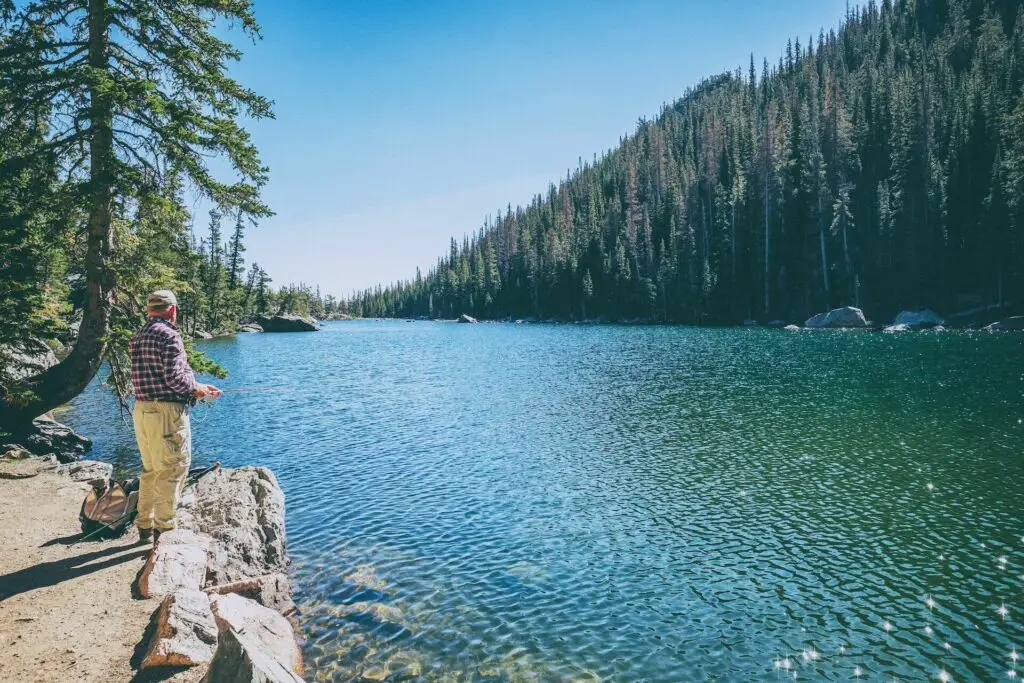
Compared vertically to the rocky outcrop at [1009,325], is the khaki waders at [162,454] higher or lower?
lower

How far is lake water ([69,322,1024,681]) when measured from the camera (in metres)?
7.80

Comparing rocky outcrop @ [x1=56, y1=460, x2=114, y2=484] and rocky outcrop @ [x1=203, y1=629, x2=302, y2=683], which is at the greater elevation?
rocky outcrop @ [x1=203, y1=629, x2=302, y2=683]

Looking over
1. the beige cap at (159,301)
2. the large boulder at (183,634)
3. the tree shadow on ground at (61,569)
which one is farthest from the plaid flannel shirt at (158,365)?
the large boulder at (183,634)

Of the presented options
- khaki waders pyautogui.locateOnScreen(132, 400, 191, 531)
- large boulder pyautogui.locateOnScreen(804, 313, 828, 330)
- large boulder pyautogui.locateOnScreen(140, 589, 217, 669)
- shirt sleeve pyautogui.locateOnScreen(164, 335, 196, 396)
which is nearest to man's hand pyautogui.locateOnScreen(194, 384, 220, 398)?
shirt sleeve pyautogui.locateOnScreen(164, 335, 196, 396)

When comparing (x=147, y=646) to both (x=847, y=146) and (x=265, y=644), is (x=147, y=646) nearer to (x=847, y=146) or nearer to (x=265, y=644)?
(x=265, y=644)

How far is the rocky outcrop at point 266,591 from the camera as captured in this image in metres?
7.94

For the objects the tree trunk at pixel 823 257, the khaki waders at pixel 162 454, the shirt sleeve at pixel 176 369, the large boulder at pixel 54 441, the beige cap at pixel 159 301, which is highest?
the tree trunk at pixel 823 257

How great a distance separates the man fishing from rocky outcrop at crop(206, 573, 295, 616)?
1678 mm

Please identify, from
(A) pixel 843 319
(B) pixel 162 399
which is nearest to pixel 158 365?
(B) pixel 162 399

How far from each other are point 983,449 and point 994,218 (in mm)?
68040

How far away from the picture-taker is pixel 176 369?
7.58 meters

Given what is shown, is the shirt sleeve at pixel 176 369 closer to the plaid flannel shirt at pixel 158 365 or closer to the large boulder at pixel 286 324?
the plaid flannel shirt at pixel 158 365

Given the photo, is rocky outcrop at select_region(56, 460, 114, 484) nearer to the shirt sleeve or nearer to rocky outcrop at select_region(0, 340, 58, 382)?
rocky outcrop at select_region(0, 340, 58, 382)

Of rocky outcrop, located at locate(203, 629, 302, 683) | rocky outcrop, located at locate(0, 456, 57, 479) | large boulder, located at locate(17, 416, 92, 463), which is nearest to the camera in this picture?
rocky outcrop, located at locate(203, 629, 302, 683)
